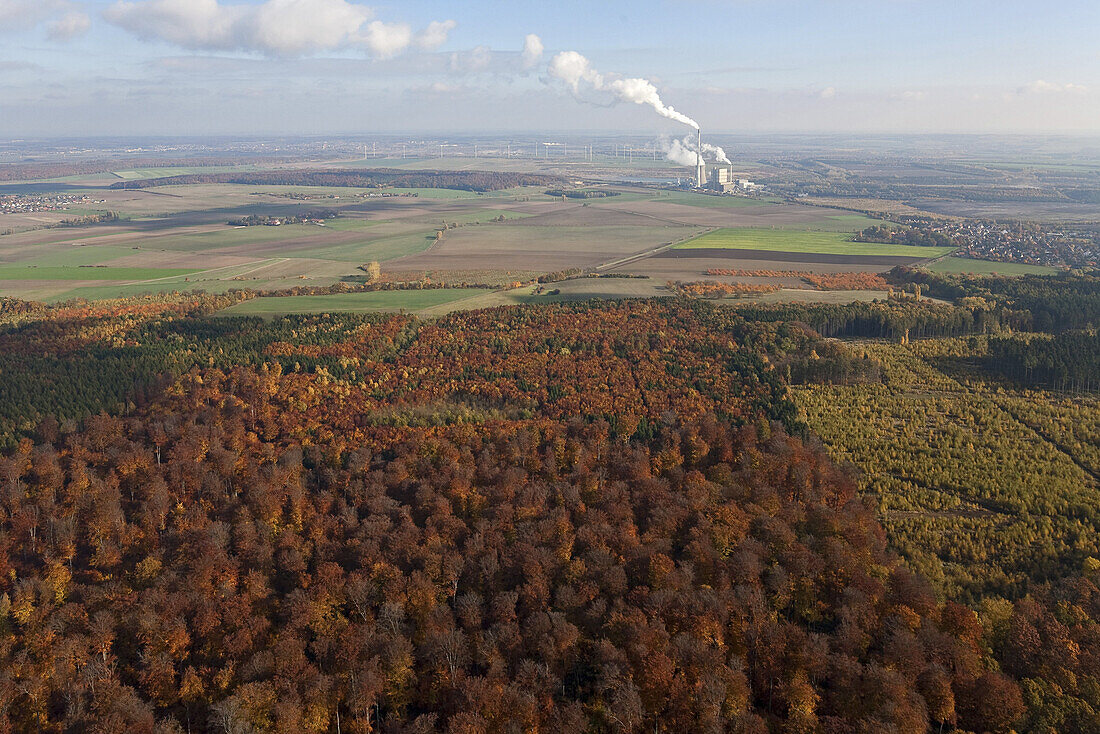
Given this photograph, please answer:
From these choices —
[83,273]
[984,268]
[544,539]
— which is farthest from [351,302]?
[984,268]

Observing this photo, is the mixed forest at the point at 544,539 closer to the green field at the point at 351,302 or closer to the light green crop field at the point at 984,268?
the green field at the point at 351,302

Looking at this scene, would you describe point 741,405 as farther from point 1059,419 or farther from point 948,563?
point 1059,419

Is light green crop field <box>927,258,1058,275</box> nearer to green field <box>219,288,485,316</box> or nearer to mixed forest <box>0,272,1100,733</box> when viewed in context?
mixed forest <box>0,272,1100,733</box>

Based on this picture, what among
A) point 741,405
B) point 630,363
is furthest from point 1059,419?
point 630,363

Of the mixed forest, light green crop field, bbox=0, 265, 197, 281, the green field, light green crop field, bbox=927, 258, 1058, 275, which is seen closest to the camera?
the mixed forest

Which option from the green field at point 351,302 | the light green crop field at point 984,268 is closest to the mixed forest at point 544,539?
the green field at point 351,302

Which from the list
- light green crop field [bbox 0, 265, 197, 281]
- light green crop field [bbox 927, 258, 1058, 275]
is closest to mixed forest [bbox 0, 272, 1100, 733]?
light green crop field [bbox 0, 265, 197, 281]

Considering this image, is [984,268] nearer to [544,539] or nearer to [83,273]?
[544,539]
